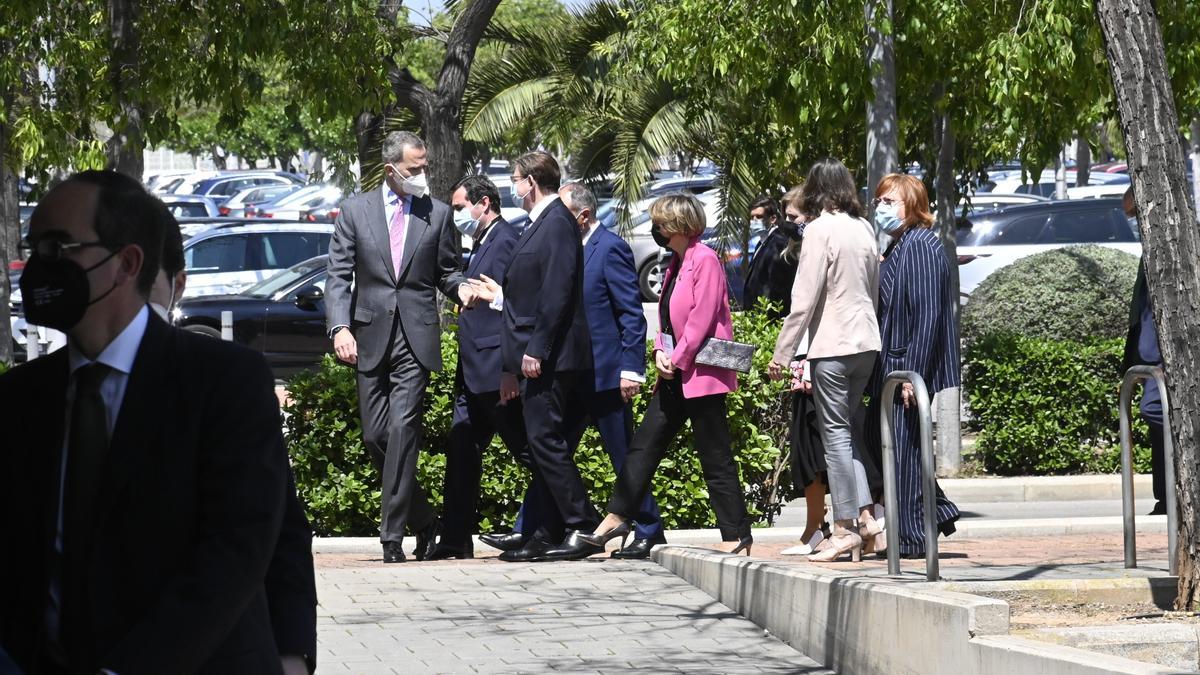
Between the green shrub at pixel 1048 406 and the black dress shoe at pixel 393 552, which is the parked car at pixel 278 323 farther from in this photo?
the black dress shoe at pixel 393 552

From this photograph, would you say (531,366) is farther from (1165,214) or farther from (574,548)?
(1165,214)

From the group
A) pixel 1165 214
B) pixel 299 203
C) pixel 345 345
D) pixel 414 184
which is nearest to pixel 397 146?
pixel 414 184

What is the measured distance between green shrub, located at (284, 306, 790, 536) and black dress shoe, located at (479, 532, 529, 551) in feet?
1.79

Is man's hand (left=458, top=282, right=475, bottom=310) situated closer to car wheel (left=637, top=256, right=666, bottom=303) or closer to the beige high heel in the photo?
the beige high heel

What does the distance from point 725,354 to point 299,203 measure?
3669 centimetres

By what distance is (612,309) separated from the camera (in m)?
8.89

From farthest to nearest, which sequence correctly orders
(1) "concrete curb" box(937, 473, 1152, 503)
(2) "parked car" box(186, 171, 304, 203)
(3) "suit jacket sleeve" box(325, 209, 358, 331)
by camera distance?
(2) "parked car" box(186, 171, 304, 203) → (1) "concrete curb" box(937, 473, 1152, 503) → (3) "suit jacket sleeve" box(325, 209, 358, 331)

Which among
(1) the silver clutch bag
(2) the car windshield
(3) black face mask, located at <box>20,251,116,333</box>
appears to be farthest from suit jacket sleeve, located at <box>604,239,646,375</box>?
(2) the car windshield

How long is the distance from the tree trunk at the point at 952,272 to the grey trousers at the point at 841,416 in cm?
382

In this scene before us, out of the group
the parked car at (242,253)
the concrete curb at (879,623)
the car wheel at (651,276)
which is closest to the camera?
the concrete curb at (879,623)

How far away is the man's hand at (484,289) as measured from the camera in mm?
8312

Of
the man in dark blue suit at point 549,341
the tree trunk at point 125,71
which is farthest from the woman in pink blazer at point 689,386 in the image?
the tree trunk at point 125,71

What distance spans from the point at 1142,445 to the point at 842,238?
5145 millimetres

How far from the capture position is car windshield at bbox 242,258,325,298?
63.0 feet
